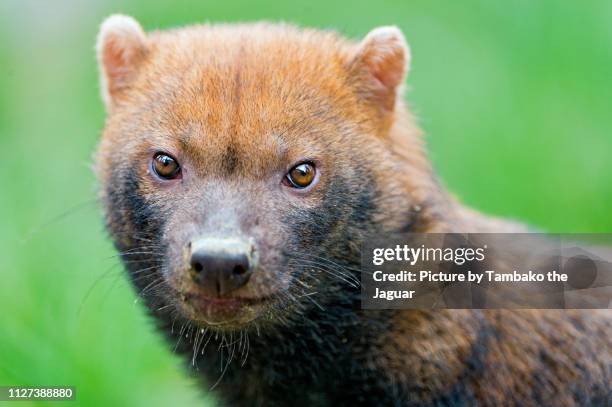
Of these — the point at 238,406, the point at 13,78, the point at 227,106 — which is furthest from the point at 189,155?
the point at 13,78

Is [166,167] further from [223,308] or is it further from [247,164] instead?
[223,308]

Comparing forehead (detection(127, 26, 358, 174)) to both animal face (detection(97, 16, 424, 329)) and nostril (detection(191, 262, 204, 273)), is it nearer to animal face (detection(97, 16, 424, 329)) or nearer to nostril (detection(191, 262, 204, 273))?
animal face (detection(97, 16, 424, 329))

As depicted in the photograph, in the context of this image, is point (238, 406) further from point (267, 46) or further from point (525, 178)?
point (525, 178)

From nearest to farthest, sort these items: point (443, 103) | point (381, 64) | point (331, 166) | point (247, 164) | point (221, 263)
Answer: point (221, 263)
point (247, 164)
point (331, 166)
point (381, 64)
point (443, 103)

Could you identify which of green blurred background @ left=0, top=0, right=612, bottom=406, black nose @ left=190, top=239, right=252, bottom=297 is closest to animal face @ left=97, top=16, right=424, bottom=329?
black nose @ left=190, top=239, right=252, bottom=297

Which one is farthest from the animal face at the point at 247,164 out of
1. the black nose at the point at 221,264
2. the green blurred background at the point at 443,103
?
the green blurred background at the point at 443,103

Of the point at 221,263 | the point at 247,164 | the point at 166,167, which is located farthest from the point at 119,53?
the point at 221,263
